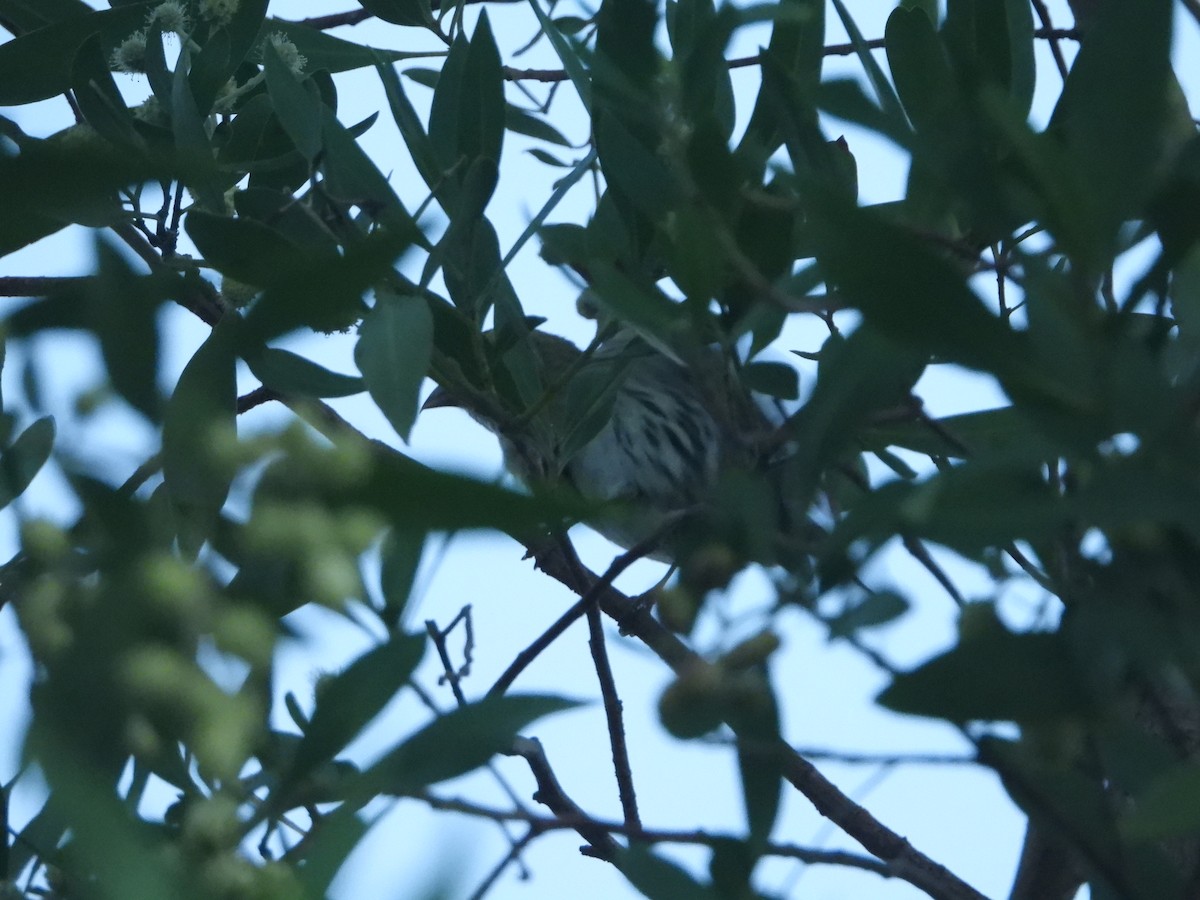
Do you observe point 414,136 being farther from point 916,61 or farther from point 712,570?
point 712,570

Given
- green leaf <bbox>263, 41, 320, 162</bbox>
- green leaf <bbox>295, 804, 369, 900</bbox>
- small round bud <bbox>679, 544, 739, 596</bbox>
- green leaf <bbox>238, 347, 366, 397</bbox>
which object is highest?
green leaf <bbox>263, 41, 320, 162</bbox>

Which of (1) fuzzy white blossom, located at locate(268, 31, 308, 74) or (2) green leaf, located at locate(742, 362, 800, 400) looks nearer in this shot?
(2) green leaf, located at locate(742, 362, 800, 400)

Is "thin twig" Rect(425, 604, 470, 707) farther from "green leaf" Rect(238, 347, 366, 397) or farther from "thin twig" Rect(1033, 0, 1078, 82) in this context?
"thin twig" Rect(1033, 0, 1078, 82)

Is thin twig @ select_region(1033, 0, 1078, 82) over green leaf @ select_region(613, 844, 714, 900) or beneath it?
over

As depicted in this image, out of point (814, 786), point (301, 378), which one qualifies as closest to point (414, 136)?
point (301, 378)

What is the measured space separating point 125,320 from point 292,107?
73cm

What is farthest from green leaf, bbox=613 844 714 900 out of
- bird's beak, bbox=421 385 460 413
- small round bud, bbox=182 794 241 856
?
bird's beak, bbox=421 385 460 413

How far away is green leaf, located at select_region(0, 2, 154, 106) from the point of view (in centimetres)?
147

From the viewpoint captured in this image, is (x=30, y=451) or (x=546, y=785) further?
(x=546, y=785)

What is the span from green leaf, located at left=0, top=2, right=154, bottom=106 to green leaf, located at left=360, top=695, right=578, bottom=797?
2.97 ft

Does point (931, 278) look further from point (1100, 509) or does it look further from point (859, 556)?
point (859, 556)

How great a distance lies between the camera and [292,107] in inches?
50.8

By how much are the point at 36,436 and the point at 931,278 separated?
20.9 inches

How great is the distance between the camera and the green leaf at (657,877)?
89cm
